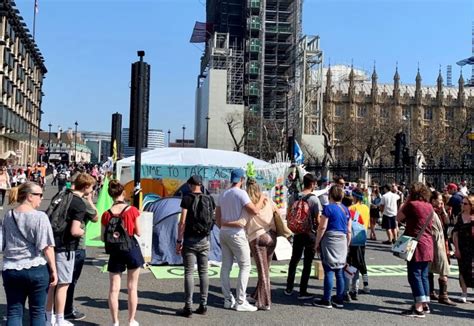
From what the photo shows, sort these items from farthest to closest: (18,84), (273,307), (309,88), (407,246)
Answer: (309,88) < (18,84) < (273,307) < (407,246)

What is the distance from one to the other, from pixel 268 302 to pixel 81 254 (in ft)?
8.47

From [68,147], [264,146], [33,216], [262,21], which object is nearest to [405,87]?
[262,21]

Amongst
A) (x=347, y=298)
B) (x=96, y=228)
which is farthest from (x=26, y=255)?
(x=96, y=228)

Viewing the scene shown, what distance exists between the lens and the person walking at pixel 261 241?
702 cm

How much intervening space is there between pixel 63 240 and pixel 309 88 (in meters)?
65.9

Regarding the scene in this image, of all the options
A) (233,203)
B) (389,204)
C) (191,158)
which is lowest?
(389,204)

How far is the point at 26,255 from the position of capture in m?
4.62

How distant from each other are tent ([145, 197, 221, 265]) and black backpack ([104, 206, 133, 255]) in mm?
4533

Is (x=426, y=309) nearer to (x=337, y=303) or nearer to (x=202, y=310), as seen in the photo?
(x=337, y=303)

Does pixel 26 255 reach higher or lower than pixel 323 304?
higher

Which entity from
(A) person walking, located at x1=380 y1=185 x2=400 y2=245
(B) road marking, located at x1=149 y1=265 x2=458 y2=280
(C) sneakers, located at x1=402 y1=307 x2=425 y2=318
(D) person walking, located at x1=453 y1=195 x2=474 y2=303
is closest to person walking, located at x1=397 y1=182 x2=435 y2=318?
(C) sneakers, located at x1=402 y1=307 x2=425 y2=318

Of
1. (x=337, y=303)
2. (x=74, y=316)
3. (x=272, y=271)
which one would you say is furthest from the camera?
(x=272, y=271)

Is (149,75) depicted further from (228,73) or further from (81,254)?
(228,73)

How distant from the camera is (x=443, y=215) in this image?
862 centimetres
